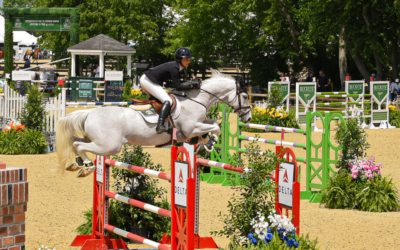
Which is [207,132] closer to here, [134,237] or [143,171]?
[143,171]

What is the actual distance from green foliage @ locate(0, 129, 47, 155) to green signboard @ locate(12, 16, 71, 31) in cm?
1368

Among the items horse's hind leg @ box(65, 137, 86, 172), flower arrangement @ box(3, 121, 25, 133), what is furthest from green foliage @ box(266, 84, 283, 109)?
horse's hind leg @ box(65, 137, 86, 172)

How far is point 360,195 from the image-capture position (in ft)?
26.9

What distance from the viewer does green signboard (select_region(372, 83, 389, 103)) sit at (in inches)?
754

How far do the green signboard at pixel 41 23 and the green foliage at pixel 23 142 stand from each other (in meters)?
13.7

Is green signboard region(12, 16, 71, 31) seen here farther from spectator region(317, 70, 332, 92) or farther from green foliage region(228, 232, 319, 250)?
green foliage region(228, 232, 319, 250)

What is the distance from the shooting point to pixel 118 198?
5.87 meters

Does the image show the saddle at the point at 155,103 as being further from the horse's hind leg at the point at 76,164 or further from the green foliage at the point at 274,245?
the green foliage at the point at 274,245

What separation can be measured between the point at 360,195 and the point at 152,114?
2.86 m

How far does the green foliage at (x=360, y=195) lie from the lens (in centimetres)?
809

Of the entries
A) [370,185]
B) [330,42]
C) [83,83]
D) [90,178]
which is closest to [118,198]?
[370,185]

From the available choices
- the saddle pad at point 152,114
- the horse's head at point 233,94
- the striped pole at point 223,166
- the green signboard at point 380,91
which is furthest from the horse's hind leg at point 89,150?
the green signboard at point 380,91

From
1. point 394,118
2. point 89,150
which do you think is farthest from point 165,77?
point 394,118

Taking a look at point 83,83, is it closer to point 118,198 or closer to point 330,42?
point 330,42
